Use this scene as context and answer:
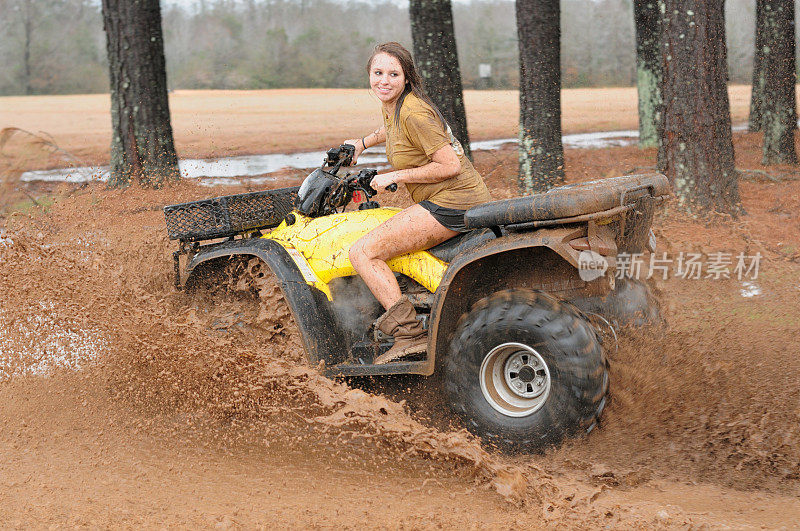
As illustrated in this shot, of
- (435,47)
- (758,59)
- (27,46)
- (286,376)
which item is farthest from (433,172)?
(27,46)

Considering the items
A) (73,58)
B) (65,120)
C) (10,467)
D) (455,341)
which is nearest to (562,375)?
(455,341)

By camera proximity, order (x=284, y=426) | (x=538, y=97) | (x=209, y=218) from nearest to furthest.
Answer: (x=284, y=426) → (x=209, y=218) → (x=538, y=97)

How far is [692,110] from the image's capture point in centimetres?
785

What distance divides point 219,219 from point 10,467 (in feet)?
5.98

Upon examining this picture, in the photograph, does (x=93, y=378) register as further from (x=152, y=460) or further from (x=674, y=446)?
(x=674, y=446)

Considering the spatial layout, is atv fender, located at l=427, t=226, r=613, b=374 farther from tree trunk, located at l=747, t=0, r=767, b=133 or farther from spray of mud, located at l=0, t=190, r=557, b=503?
tree trunk, located at l=747, t=0, r=767, b=133

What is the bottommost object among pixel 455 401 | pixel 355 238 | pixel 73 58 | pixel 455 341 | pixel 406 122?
pixel 455 401

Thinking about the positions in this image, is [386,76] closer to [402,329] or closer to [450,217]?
[450,217]

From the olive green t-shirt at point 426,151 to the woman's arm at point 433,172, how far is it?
1.7 inches

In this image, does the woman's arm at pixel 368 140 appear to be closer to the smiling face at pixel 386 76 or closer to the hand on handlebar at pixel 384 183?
the smiling face at pixel 386 76

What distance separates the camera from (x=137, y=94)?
1093cm

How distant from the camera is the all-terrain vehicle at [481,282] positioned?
12.8 ft

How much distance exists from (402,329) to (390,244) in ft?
A: 1.57

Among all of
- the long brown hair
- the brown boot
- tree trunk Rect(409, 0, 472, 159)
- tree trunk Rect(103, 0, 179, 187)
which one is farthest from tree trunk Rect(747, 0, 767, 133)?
the brown boot
